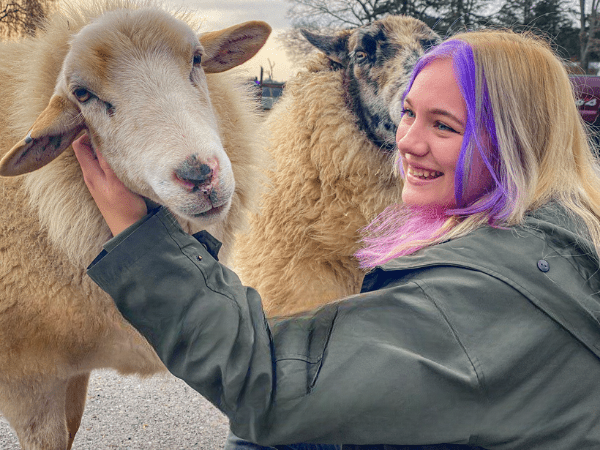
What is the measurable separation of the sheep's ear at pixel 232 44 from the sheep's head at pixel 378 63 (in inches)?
35.0

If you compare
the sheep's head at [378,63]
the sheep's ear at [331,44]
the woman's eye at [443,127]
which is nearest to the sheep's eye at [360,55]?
the sheep's head at [378,63]

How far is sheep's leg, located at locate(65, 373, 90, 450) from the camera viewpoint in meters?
2.55

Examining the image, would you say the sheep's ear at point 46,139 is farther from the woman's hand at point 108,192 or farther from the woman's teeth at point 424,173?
the woman's teeth at point 424,173

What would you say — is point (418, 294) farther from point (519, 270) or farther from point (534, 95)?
point (534, 95)

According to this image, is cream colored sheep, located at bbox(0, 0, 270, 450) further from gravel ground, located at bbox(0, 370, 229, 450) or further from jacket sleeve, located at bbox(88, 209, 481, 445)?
gravel ground, located at bbox(0, 370, 229, 450)

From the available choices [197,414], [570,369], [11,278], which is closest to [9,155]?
[11,278]

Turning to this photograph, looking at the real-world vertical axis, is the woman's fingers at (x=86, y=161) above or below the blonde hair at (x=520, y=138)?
below

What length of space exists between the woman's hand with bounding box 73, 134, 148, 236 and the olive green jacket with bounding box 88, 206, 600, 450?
1.41 feet

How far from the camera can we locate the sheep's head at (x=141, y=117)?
1.51 m

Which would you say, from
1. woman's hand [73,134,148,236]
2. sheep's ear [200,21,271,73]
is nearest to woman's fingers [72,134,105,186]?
woman's hand [73,134,148,236]

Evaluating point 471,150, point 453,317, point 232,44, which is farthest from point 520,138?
point 232,44

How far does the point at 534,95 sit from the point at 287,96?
1.96m

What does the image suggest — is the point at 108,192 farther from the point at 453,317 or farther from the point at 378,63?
the point at 378,63

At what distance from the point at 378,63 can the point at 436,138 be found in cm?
163
